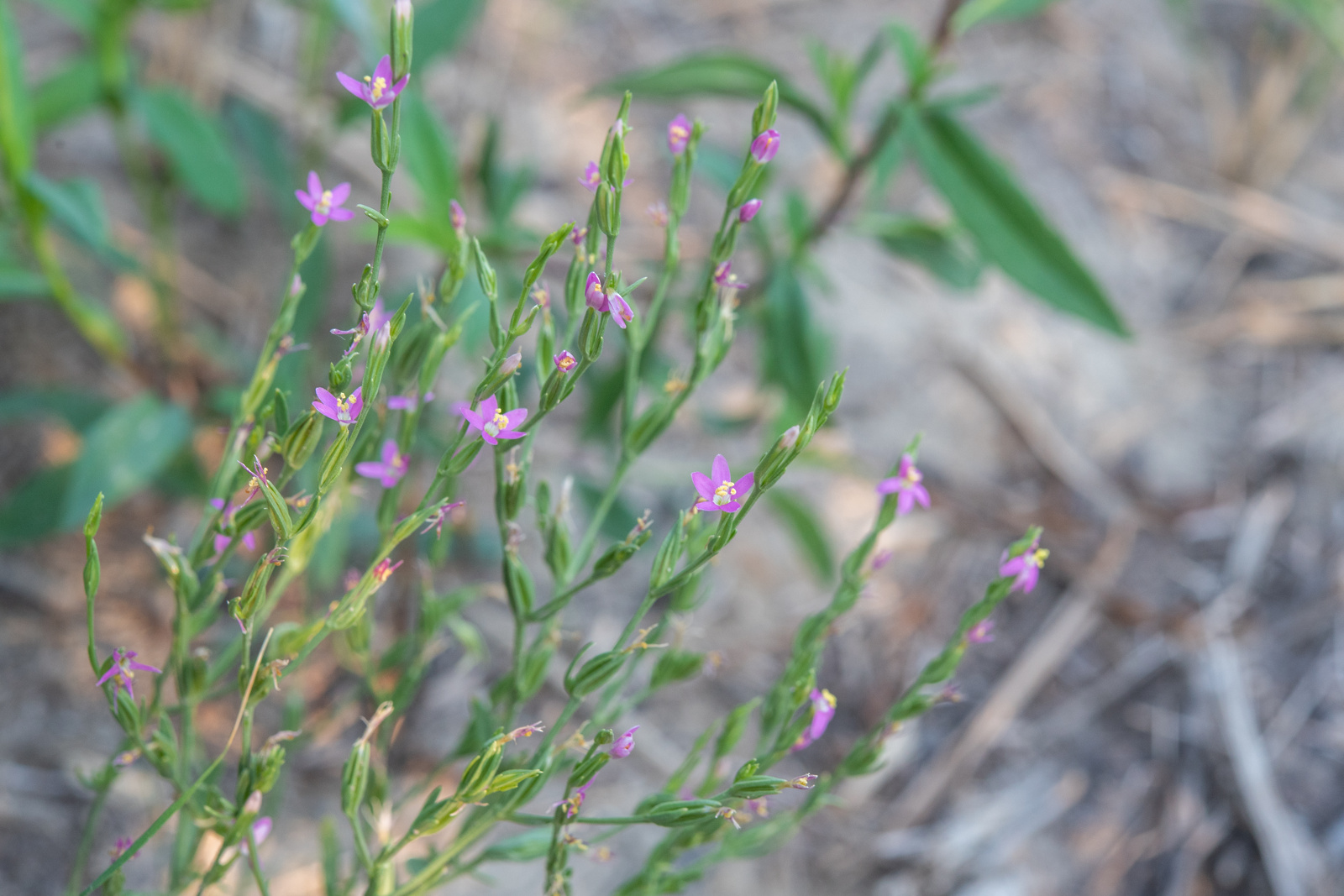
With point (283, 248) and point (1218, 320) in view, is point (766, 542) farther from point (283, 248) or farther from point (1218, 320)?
point (1218, 320)

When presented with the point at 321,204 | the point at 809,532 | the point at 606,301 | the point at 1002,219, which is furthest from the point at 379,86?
the point at 809,532

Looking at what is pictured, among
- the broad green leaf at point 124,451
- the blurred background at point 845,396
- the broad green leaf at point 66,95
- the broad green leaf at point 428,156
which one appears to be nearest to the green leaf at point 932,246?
the blurred background at point 845,396

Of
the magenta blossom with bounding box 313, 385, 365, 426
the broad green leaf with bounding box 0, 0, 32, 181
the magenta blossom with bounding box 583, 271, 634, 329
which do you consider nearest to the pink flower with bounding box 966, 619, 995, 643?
the magenta blossom with bounding box 583, 271, 634, 329

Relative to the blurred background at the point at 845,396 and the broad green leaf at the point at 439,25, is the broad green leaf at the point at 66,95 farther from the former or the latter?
the broad green leaf at the point at 439,25

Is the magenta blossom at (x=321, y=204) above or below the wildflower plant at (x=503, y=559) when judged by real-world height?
above

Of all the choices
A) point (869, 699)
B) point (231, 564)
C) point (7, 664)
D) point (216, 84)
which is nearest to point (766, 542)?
point (869, 699)

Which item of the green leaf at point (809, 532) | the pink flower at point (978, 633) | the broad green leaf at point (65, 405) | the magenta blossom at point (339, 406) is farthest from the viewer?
the green leaf at point (809, 532)

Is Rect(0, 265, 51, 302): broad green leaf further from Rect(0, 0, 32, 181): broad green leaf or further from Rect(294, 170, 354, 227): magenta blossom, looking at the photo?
Rect(294, 170, 354, 227): magenta blossom
